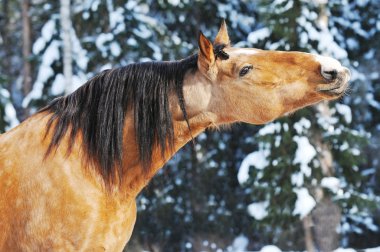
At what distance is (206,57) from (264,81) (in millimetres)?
361

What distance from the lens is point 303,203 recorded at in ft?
38.7

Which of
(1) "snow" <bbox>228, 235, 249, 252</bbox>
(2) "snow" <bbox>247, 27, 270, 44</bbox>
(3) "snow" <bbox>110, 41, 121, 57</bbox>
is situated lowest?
(1) "snow" <bbox>228, 235, 249, 252</bbox>

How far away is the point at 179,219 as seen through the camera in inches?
645

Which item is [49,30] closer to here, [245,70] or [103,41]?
[103,41]

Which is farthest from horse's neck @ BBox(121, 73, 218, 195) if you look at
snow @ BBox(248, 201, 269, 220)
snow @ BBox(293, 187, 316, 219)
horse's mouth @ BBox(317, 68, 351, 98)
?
snow @ BBox(248, 201, 269, 220)

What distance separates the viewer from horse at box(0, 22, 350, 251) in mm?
3430

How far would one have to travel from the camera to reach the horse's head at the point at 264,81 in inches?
142

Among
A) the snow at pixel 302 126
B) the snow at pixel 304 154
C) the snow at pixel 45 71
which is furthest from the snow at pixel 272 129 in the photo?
the snow at pixel 45 71

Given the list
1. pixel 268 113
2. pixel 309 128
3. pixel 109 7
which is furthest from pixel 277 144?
pixel 268 113

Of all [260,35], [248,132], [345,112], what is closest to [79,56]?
[260,35]

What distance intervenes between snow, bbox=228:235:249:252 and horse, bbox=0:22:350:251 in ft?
42.8

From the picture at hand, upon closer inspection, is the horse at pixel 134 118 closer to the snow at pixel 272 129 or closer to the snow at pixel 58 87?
the snow at pixel 272 129

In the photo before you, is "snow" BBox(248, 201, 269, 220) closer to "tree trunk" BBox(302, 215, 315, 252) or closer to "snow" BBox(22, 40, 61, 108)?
"tree trunk" BBox(302, 215, 315, 252)

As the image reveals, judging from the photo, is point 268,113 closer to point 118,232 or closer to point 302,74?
point 302,74
